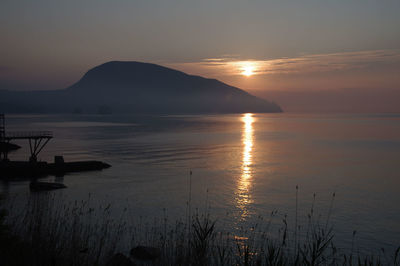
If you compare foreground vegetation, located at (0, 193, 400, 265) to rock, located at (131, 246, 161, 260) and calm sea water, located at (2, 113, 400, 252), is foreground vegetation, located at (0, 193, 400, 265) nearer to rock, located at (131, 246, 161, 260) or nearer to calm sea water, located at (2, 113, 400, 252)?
rock, located at (131, 246, 161, 260)

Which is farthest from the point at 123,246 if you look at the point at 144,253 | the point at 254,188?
the point at 254,188

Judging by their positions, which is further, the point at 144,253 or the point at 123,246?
the point at 123,246

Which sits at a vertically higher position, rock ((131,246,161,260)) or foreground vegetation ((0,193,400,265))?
foreground vegetation ((0,193,400,265))

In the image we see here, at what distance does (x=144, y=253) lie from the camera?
67.9ft

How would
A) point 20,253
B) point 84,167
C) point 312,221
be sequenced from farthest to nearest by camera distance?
point 84,167 < point 312,221 < point 20,253

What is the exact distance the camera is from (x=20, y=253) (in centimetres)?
1190

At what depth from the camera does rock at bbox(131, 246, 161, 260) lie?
66.6 feet

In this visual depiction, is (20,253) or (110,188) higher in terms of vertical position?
(20,253)

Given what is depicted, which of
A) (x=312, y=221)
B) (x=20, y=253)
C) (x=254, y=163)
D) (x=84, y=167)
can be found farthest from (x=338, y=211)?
(x=84, y=167)

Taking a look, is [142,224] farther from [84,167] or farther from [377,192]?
[84,167]

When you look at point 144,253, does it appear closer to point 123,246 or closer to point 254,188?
point 123,246

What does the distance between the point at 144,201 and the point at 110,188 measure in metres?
8.80

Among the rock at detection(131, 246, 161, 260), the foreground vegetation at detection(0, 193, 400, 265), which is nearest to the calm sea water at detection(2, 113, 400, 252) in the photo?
the foreground vegetation at detection(0, 193, 400, 265)

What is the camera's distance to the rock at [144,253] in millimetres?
20286
